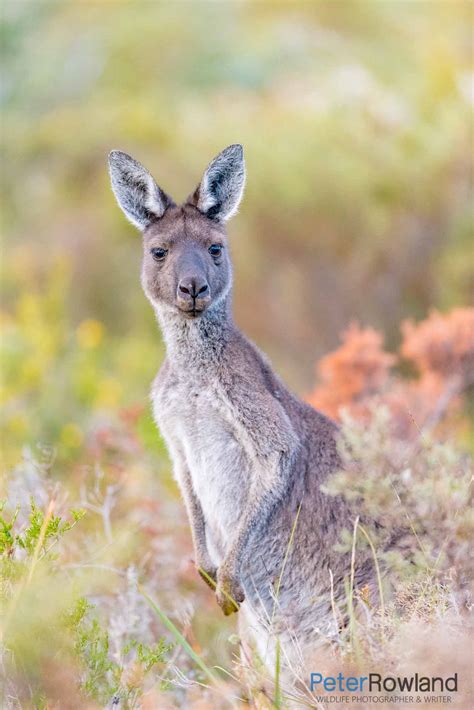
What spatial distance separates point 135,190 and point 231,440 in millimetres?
1200

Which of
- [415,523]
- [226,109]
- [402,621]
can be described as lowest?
[402,621]

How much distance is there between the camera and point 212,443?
404 centimetres

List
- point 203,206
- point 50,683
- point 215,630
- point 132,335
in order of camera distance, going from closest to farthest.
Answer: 1. point 50,683
2. point 203,206
3. point 215,630
4. point 132,335

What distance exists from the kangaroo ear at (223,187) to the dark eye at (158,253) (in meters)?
0.27

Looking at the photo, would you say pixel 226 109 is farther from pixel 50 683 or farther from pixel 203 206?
pixel 50 683

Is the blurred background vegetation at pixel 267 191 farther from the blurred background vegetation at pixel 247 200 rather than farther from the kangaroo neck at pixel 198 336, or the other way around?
the kangaroo neck at pixel 198 336

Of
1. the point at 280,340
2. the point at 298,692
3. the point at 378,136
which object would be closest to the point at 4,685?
the point at 298,692

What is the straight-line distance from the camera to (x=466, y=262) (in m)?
11.3

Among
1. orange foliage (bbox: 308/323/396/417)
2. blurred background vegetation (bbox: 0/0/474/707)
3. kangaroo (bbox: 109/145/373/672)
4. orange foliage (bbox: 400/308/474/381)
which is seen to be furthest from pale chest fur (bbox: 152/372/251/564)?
orange foliage (bbox: 400/308/474/381)

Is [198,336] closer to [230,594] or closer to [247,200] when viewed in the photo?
[230,594]

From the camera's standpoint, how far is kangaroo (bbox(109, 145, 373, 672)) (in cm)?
391

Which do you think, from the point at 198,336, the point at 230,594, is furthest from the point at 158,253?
the point at 230,594

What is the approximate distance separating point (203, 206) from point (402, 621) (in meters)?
1.99

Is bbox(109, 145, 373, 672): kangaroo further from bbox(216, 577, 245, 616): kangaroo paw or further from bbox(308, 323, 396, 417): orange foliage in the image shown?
bbox(308, 323, 396, 417): orange foliage
